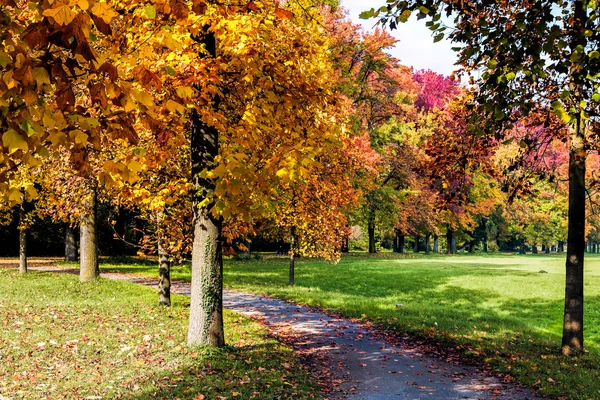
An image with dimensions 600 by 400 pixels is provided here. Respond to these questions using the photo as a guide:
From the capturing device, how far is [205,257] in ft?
26.7

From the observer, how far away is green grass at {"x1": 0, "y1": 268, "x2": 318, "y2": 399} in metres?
6.41

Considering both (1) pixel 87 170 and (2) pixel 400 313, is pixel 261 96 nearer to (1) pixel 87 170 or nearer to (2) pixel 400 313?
(1) pixel 87 170

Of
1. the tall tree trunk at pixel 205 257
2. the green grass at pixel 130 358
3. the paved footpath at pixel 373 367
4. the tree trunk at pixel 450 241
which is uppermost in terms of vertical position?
the tall tree trunk at pixel 205 257

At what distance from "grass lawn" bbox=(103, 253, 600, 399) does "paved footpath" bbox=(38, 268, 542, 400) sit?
753 mm

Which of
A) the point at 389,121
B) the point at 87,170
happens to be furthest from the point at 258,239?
the point at 87,170

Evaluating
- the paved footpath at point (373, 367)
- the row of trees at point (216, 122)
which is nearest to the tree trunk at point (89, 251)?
the row of trees at point (216, 122)

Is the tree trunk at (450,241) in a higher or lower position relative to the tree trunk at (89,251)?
lower

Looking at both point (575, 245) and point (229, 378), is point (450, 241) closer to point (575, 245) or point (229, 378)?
point (575, 245)

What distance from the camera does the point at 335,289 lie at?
20016mm

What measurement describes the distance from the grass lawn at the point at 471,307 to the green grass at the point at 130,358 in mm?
3697

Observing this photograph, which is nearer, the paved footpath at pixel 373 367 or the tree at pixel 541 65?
the tree at pixel 541 65

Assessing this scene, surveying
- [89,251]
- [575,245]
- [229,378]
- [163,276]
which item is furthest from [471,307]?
[89,251]

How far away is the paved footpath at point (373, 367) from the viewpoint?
716 cm

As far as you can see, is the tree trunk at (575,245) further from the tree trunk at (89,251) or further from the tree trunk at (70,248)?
the tree trunk at (70,248)
